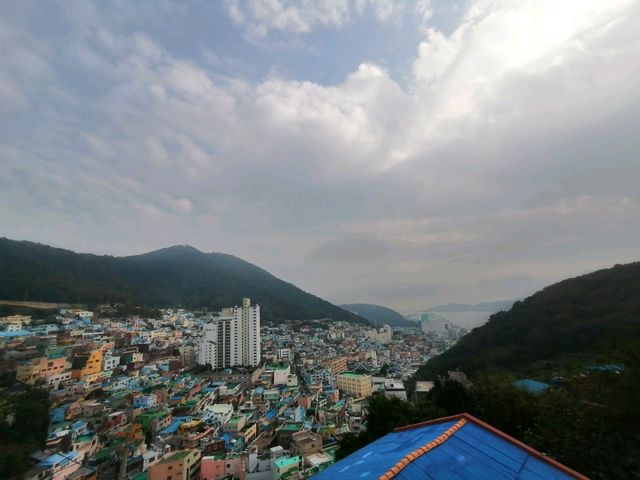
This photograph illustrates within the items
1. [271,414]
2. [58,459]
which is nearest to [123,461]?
[58,459]

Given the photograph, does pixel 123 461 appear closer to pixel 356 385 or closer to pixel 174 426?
pixel 174 426

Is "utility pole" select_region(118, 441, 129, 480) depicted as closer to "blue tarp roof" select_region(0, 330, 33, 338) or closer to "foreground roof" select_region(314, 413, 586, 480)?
"foreground roof" select_region(314, 413, 586, 480)

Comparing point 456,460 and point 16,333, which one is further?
point 16,333

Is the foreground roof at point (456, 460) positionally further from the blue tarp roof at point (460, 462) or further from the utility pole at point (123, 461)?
the utility pole at point (123, 461)

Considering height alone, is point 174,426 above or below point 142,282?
below

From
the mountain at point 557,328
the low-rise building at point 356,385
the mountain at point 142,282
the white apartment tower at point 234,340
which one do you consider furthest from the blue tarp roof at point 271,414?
the mountain at point 142,282

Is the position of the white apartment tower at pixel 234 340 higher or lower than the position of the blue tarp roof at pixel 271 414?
higher
